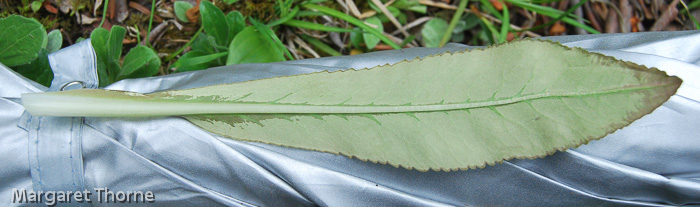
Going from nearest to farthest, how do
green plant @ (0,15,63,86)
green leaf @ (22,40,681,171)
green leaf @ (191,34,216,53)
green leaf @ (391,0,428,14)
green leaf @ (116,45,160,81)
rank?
green leaf @ (22,40,681,171), green plant @ (0,15,63,86), green leaf @ (116,45,160,81), green leaf @ (191,34,216,53), green leaf @ (391,0,428,14)

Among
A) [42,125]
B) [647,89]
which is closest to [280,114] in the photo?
[42,125]

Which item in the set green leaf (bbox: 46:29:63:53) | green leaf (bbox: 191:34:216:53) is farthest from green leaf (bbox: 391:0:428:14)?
green leaf (bbox: 46:29:63:53)

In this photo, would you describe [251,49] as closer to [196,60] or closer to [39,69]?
[196,60]

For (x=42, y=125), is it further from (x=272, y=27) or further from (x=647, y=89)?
(x=647, y=89)

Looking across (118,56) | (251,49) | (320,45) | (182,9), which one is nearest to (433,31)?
(320,45)

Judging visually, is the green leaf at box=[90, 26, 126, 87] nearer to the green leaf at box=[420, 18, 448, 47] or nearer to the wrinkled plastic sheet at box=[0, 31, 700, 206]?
the wrinkled plastic sheet at box=[0, 31, 700, 206]

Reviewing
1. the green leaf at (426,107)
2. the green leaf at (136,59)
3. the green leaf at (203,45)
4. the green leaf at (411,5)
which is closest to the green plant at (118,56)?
the green leaf at (136,59)

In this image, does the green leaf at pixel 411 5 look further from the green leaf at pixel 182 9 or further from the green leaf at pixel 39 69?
the green leaf at pixel 39 69
